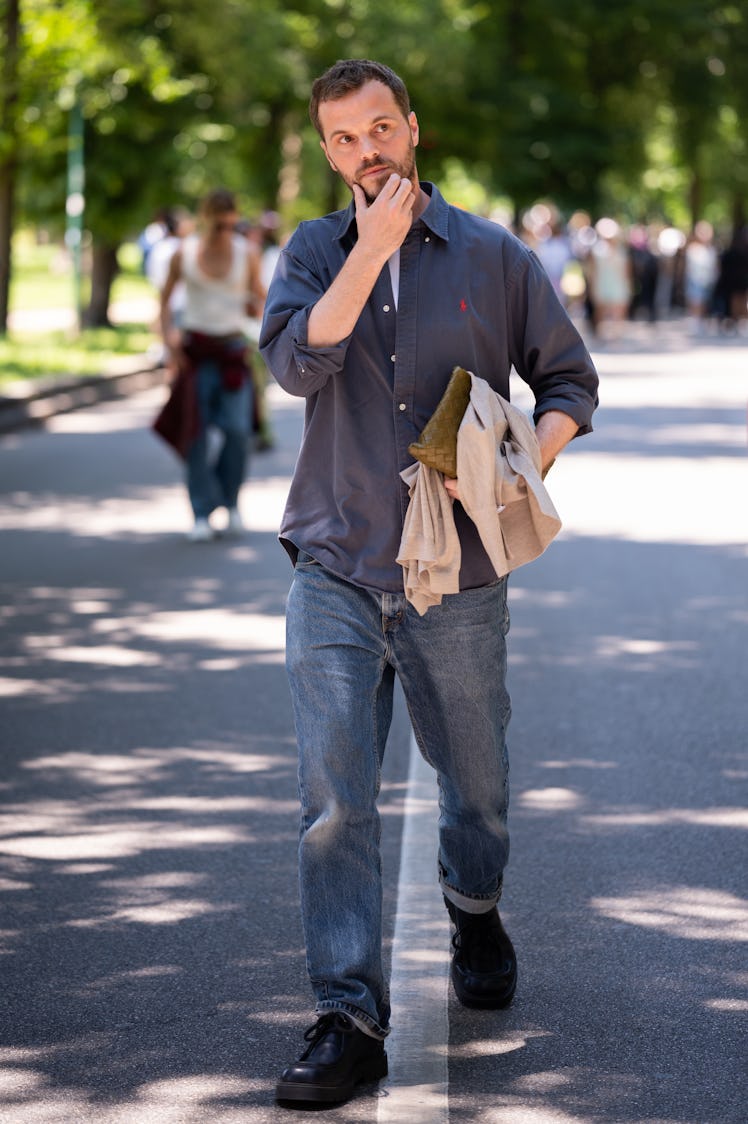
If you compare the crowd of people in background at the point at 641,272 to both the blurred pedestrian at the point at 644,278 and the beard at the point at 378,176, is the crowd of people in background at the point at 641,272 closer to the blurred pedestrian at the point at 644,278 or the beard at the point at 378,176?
the blurred pedestrian at the point at 644,278

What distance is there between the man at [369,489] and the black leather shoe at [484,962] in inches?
15.8

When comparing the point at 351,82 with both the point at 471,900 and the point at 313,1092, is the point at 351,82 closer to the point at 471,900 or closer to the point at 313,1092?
the point at 471,900

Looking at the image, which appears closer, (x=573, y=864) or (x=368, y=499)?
(x=368, y=499)

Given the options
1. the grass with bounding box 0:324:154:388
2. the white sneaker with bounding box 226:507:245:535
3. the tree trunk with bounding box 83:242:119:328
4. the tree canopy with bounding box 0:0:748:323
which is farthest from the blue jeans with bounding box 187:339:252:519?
the tree trunk with bounding box 83:242:119:328

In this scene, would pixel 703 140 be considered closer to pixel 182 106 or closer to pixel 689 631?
pixel 182 106

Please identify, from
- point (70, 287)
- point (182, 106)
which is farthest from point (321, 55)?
point (70, 287)

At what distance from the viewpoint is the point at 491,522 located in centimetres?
392

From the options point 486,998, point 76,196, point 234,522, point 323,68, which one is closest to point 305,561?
point 486,998

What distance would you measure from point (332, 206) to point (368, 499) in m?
41.7

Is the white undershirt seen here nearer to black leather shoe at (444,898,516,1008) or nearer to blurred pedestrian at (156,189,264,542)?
black leather shoe at (444,898,516,1008)

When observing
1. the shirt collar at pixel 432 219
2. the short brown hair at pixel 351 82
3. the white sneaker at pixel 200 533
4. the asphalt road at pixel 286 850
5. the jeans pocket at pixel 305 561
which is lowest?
the white sneaker at pixel 200 533

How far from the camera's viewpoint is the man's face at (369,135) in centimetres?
389

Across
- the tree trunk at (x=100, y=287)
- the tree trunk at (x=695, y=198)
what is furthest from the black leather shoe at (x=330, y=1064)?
the tree trunk at (x=695, y=198)

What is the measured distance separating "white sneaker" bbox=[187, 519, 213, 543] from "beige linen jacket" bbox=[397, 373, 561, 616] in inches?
305
